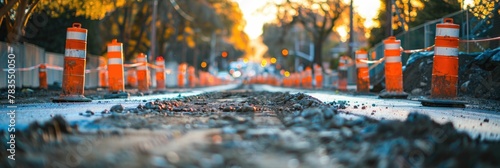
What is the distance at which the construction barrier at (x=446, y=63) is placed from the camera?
11086 millimetres

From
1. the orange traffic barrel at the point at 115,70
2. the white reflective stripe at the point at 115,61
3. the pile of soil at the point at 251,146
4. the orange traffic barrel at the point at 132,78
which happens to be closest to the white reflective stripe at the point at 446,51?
the pile of soil at the point at 251,146

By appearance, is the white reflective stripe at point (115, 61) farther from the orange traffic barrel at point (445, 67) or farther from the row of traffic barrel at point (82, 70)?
the orange traffic barrel at point (445, 67)

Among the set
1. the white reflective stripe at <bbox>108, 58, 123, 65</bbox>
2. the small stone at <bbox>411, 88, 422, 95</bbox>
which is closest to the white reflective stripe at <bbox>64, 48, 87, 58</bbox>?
the white reflective stripe at <bbox>108, 58, 123, 65</bbox>

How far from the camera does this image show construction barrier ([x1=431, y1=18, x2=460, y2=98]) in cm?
1109

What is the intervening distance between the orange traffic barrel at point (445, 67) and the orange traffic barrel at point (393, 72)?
4.29 metres

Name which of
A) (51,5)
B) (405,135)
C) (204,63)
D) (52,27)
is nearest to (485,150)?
(405,135)

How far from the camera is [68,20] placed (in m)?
35.0

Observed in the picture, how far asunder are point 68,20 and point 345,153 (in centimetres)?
3226

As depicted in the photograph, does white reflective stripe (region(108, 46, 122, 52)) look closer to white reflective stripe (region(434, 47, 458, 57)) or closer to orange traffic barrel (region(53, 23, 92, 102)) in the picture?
orange traffic barrel (region(53, 23, 92, 102))

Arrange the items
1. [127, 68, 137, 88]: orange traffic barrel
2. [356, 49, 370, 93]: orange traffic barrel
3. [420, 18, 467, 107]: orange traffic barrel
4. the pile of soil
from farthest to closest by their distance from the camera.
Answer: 1. [127, 68, 137, 88]: orange traffic barrel
2. [356, 49, 370, 93]: orange traffic barrel
3. [420, 18, 467, 107]: orange traffic barrel
4. the pile of soil

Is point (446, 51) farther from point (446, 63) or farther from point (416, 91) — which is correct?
→ point (416, 91)

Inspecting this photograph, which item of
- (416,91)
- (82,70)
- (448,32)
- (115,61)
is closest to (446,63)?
(448,32)

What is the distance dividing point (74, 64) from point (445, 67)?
6.31 meters

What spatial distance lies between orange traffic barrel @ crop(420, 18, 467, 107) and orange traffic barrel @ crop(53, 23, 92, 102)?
5.89 metres
